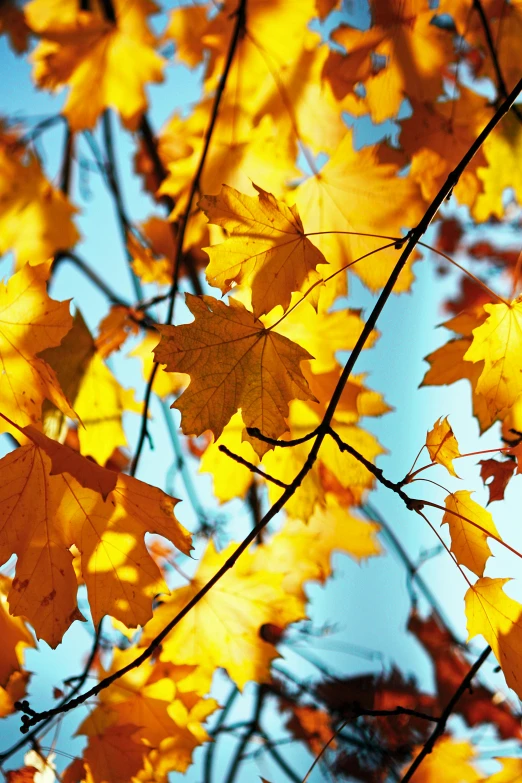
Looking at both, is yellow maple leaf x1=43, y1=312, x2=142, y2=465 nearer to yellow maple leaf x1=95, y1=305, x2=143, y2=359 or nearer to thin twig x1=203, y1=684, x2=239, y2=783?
yellow maple leaf x1=95, y1=305, x2=143, y2=359

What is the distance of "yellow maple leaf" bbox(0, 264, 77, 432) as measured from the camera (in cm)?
82

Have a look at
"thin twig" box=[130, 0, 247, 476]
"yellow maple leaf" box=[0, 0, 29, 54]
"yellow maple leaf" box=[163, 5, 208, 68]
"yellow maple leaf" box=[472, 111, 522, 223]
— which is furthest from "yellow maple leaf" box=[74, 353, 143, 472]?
"yellow maple leaf" box=[0, 0, 29, 54]

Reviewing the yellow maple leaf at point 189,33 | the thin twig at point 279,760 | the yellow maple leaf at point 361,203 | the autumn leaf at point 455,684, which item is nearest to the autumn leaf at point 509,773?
the yellow maple leaf at point 361,203

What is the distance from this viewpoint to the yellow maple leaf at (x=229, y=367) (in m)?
0.75

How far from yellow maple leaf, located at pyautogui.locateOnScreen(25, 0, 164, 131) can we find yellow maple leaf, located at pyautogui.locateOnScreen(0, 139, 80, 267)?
278 millimetres

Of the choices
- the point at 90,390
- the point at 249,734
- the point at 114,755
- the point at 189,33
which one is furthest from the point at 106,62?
the point at 249,734

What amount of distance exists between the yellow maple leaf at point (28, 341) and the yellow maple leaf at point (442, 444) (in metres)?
0.45

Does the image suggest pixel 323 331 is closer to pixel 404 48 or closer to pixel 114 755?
pixel 404 48

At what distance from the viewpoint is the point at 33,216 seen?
186cm

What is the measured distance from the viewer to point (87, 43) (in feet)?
5.41

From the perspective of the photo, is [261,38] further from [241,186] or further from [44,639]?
[44,639]

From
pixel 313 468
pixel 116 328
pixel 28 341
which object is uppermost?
pixel 116 328

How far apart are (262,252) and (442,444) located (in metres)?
0.33

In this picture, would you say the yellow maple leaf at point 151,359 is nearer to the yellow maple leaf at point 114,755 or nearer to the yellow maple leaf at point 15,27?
the yellow maple leaf at point 114,755
